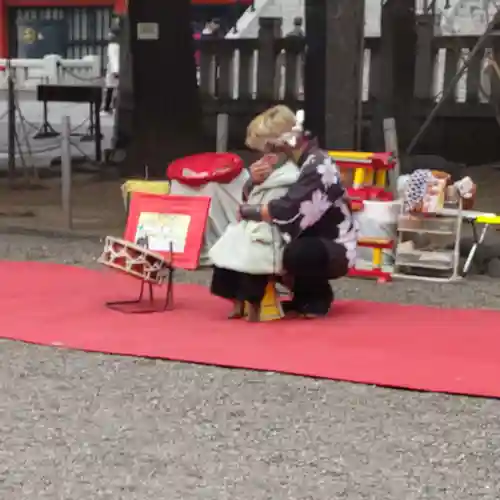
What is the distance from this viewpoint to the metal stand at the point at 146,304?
4.81 m

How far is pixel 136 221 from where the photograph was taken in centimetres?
581

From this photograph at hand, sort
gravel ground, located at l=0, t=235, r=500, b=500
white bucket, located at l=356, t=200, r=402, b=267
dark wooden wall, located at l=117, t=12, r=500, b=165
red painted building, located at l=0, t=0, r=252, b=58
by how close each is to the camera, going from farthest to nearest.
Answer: red painted building, located at l=0, t=0, r=252, b=58 < dark wooden wall, located at l=117, t=12, r=500, b=165 < white bucket, located at l=356, t=200, r=402, b=267 < gravel ground, located at l=0, t=235, r=500, b=500

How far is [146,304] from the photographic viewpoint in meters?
5.00

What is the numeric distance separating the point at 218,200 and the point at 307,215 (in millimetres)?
1706

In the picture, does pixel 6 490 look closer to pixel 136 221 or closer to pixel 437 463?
pixel 437 463

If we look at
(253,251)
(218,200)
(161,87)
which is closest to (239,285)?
(253,251)

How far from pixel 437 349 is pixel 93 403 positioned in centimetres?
133

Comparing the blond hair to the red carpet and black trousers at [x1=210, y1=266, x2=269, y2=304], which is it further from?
the red carpet

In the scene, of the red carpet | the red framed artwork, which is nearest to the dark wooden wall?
the red framed artwork

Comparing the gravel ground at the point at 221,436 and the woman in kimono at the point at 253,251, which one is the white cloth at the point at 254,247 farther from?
the gravel ground at the point at 221,436

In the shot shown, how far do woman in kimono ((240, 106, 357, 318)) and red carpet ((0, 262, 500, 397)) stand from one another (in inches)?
7.8

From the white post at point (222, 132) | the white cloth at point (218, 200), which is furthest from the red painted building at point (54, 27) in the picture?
the white cloth at point (218, 200)

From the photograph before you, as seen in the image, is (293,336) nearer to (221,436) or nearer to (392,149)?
(221,436)

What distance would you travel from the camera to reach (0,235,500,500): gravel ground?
2.76 metres
